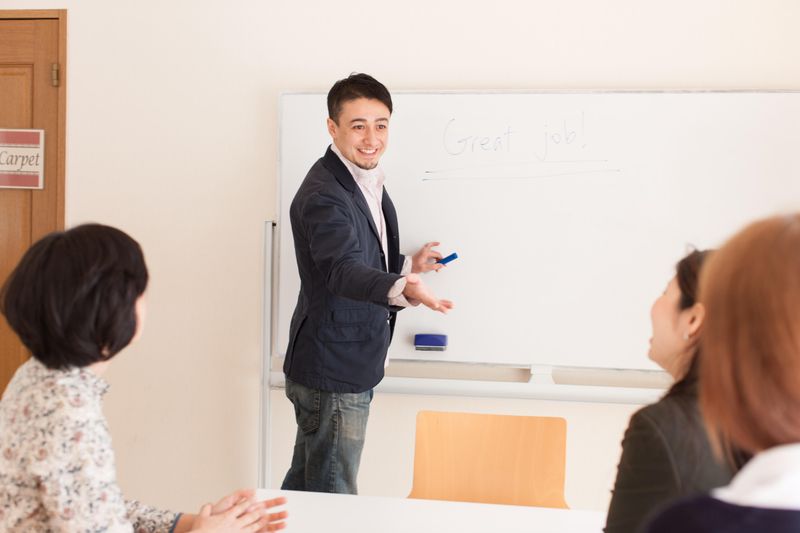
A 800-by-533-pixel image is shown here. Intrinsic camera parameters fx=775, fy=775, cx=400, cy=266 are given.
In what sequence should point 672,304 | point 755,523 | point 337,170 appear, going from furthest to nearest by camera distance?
1. point 337,170
2. point 672,304
3. point 755,523

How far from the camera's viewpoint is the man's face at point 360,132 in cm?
242

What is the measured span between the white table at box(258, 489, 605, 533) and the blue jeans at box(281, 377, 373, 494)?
0.51 m

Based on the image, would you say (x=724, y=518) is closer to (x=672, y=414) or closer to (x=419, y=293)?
(x=672, y=414)

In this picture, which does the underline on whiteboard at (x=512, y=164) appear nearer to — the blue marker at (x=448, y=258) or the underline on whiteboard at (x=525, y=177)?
the underline on whiteboard at (x=525, y=177)

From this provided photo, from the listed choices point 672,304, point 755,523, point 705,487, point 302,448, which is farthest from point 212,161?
point 755,523

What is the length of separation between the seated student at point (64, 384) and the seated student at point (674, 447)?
83 cm

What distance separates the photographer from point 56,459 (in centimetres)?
120

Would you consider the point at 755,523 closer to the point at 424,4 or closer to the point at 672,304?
the point at 672,304

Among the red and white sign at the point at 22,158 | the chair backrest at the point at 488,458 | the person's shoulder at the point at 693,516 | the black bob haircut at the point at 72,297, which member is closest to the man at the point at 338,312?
the chair backrest at the point at 488,458

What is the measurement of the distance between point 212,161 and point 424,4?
101 cm

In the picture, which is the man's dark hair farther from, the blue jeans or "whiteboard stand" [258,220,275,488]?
the blue jeans

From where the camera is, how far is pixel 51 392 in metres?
1.24

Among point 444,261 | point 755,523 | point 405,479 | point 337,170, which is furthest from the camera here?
point 405,479

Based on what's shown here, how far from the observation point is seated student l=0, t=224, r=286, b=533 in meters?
1.21
